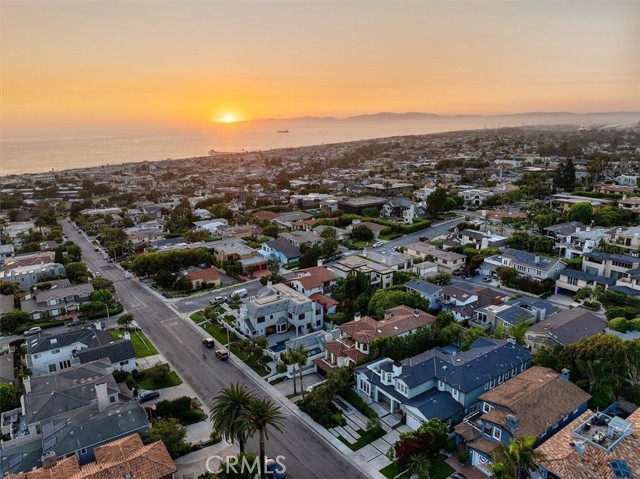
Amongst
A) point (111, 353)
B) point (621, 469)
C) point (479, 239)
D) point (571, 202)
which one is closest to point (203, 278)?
point (111, 353)

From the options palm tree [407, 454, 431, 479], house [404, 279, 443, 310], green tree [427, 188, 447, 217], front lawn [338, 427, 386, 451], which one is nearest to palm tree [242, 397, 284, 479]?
front lawn [338, 427, 386, 451]

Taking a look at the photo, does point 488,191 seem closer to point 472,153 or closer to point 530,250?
point 530,250

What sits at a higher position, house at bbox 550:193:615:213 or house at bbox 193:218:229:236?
house at bbox 550:193:615:213

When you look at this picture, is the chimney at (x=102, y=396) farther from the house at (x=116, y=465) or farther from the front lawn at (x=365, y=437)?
the front lawn at (x=365, y=437)

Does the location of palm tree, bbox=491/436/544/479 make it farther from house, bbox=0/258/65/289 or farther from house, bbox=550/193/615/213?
house, bbox=550/193/615/213

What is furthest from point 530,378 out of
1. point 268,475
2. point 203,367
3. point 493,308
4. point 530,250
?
point 530,250

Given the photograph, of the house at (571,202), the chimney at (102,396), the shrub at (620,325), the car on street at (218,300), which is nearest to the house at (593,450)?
the shrub at (620,325)
